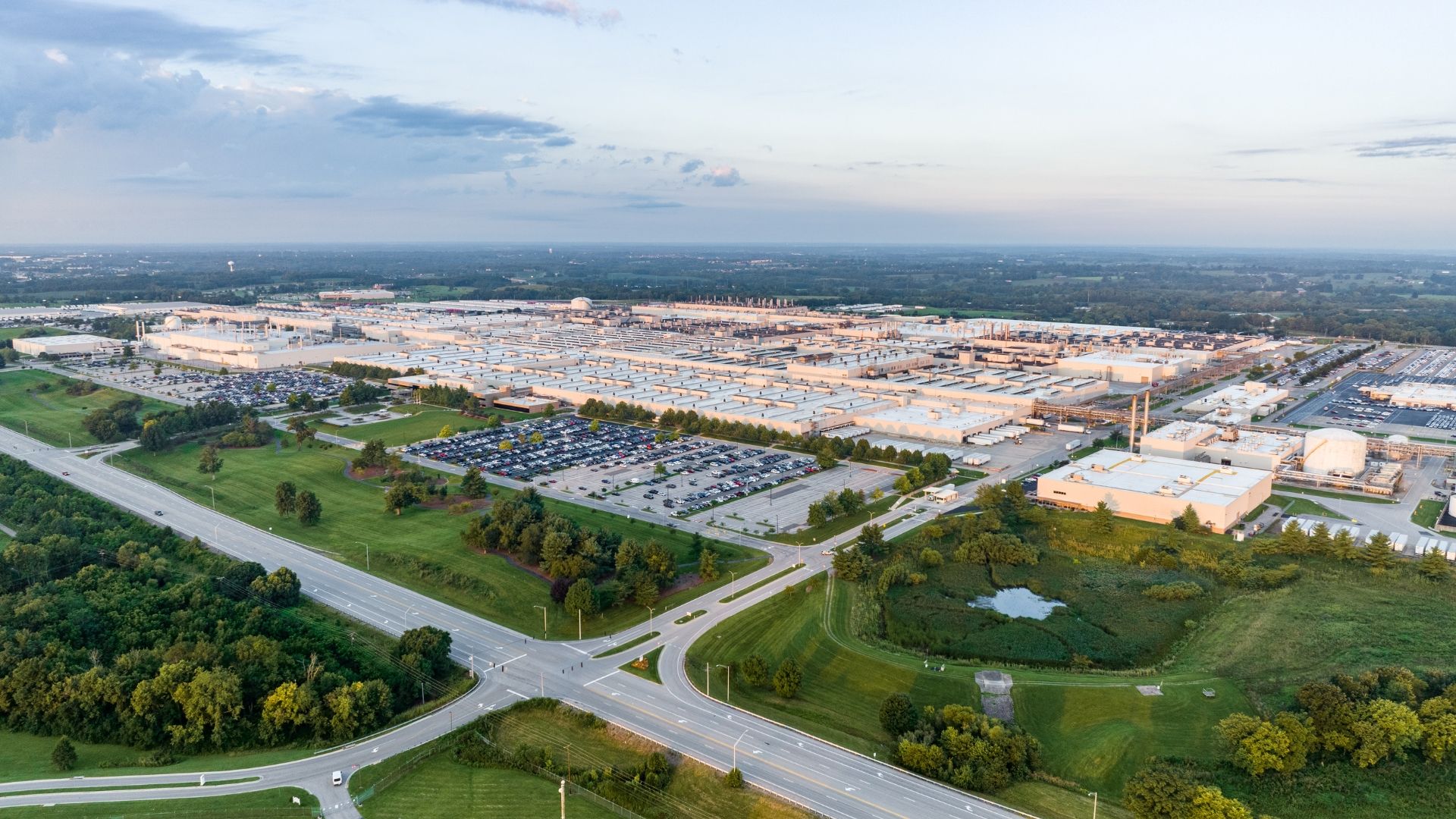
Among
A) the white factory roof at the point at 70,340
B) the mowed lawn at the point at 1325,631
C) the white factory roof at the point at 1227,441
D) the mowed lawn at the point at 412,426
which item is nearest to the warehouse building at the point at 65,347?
the white factory roof at the point at 70,340

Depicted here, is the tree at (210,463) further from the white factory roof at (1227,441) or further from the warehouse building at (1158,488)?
the white factory roof at (1227,441)

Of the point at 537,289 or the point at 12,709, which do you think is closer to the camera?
the point at 12,709

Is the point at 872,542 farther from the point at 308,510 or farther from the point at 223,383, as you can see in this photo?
the point at 223,383

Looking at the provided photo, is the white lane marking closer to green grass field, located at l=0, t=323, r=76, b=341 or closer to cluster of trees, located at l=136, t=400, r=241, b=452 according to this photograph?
cluster of trees, located at l=136, t=400, r=241, b=452

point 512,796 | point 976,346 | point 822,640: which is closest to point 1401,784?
point 822,640

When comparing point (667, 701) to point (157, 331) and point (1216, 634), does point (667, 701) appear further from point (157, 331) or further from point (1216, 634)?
point (157, 331)

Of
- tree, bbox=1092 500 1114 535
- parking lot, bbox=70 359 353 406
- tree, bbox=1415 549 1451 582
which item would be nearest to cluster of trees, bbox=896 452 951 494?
tree, bbox=1092 500 1114 535

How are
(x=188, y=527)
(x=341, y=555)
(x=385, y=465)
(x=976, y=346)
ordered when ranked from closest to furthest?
(x=341, y=555)
(x=188, y=527)
(x=385, y=465)
(x=976, y=346)
